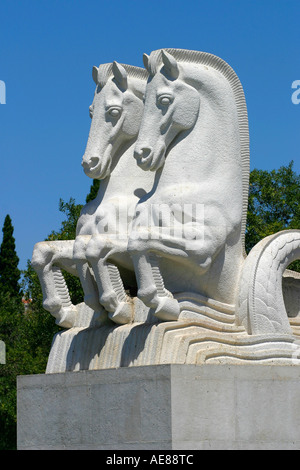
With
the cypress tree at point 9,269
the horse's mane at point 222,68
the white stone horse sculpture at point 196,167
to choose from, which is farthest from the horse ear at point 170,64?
the cypress tree at point 9,269

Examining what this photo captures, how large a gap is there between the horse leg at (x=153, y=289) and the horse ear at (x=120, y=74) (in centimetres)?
234

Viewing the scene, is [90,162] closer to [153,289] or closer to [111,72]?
[111,72]

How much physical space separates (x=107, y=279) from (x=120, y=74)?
2382 mm

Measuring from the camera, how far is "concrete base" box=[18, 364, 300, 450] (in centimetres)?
827

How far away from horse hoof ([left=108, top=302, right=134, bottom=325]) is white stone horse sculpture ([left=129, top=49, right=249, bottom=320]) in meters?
0.45

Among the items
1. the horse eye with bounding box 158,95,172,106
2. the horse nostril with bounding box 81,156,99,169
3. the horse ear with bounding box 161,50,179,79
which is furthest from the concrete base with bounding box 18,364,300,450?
the horse ear with bounding box 161,50,179,79

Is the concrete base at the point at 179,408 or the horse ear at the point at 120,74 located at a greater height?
the horse ear at the point at 120,74

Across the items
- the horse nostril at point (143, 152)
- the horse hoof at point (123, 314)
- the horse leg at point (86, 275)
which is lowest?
the horse hoof at point (123, 314)

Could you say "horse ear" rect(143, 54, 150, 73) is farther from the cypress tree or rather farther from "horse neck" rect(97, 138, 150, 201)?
the cypress tree

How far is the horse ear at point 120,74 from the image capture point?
10.1 metres

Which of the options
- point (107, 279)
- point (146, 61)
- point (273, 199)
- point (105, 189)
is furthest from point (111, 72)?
point (273, 199)

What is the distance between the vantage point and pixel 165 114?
938 centimetres

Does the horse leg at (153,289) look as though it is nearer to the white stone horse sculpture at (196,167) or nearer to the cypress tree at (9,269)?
the white stone horse sculpture at (196,167)
